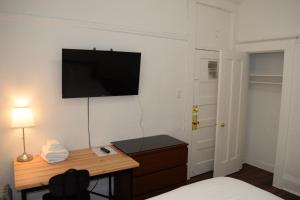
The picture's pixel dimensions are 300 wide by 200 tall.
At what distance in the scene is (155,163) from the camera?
2695 mm

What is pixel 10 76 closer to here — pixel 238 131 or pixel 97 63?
pixel 97 63

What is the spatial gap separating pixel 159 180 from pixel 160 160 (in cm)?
24

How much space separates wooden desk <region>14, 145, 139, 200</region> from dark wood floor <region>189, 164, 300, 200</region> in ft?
5.16

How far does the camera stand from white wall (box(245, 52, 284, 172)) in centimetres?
384

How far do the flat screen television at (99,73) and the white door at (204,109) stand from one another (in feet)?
3.83

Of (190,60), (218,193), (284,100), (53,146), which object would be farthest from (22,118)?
(284,100)

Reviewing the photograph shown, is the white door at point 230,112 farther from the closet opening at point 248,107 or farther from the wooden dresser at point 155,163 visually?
the wooden dresser at point 155,163

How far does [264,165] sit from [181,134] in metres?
1.72

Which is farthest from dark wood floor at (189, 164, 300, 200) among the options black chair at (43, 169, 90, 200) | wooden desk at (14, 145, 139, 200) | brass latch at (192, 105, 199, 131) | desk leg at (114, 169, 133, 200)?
black chair at (43, 169, 90, 200)

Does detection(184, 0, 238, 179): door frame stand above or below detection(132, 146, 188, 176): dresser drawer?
above

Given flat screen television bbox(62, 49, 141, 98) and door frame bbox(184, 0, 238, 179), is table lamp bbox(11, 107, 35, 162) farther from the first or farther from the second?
door frame bbox(184, 0, 238, 179)

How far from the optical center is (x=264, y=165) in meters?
4.03

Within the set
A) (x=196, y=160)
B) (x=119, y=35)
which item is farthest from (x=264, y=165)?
(x=119, y=35)

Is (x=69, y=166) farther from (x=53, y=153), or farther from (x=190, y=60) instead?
(x=190, y=60)
